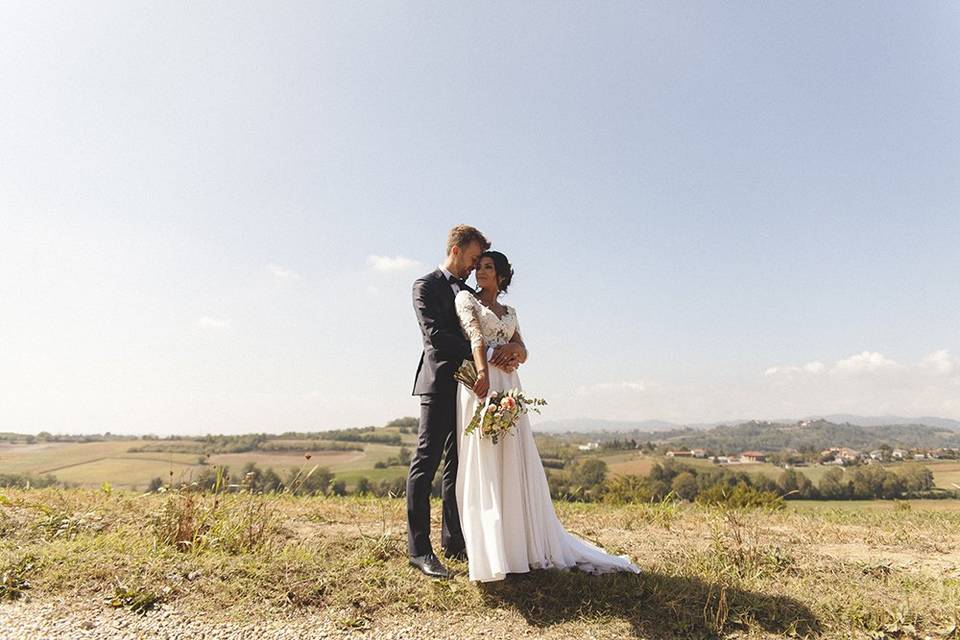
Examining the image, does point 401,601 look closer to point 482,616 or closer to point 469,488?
point 482,616

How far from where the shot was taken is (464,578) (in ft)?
14.9

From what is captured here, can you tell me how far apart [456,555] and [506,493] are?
3.80 ft

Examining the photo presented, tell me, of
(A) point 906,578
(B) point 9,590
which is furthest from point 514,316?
(B) point 9,590

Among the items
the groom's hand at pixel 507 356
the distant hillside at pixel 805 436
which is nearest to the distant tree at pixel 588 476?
the groom's hand at pixel 507 356

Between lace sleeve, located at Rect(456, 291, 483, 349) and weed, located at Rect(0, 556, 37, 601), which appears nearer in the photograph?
weed, located at Rect(0, 556, 37, 601)

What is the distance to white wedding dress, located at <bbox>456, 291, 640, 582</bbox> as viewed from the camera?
438 cm

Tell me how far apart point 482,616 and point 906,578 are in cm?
400

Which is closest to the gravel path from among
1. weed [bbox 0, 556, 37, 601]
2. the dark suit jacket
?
weed [bbox 0, 556, 37, 601]

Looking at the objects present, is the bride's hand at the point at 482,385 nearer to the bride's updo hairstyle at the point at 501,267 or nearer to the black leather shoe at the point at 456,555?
the bride's updo hairstyle at the point at 501,267

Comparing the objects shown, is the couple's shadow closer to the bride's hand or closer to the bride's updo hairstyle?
the bride's hand

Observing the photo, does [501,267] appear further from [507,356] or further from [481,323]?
[507,356]

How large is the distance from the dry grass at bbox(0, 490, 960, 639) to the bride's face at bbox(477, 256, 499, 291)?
2.62 m

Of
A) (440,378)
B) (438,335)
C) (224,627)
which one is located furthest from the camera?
(440,378)

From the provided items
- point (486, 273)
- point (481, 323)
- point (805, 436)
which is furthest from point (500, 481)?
point (805, 436)
